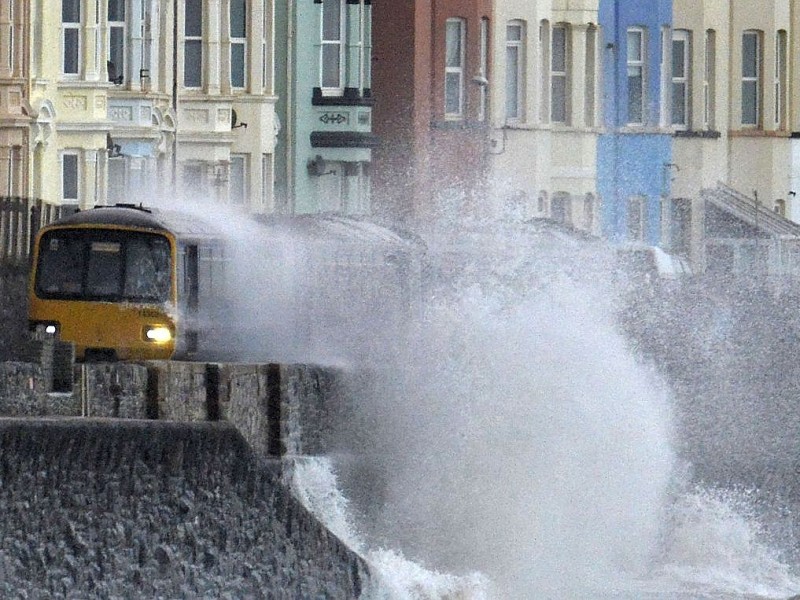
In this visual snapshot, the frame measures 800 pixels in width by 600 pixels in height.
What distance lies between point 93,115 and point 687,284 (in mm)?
14602

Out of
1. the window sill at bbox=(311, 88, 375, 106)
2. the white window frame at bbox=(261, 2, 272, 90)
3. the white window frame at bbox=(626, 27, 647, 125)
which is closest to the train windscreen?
the white window frame at bbox=(261, 2, 272, 90)

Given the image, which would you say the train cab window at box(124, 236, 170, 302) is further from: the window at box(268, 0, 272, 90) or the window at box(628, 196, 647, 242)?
the window at box(628, 196, 647, 242)

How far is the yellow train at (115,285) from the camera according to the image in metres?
39.3

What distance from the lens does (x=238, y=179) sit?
188 feet

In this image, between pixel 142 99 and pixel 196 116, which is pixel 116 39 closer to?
pixel 142 99

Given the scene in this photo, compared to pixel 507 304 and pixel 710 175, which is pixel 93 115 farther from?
pixel 710 175

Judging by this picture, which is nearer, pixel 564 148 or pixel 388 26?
pixel 388 26

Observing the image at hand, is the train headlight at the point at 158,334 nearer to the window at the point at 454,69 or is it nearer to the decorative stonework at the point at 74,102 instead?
the decorative stonework at the point at 74,102

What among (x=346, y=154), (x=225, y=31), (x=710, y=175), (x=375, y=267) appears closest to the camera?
(x=375, y=267)

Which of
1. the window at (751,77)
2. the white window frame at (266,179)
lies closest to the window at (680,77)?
the window at (751,77)

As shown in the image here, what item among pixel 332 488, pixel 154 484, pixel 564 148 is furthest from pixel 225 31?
pixel 154 484

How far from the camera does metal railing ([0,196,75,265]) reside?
43188 mm

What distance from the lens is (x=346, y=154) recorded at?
197ft

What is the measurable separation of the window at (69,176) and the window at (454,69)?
14.1m
